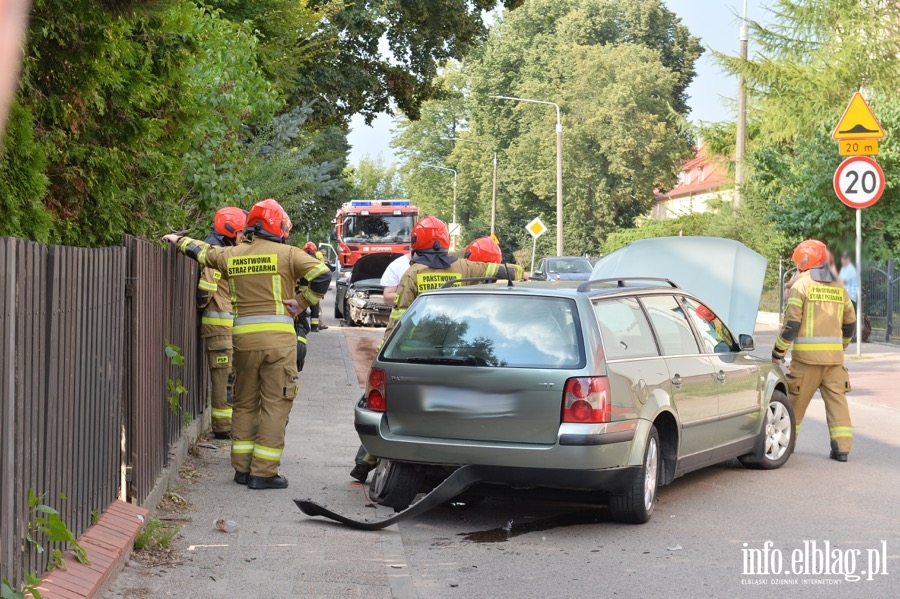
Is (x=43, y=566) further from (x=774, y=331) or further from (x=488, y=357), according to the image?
(x=774, y=331)

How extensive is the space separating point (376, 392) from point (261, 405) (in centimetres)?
103

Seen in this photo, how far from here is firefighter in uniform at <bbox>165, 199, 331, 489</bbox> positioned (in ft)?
25.6

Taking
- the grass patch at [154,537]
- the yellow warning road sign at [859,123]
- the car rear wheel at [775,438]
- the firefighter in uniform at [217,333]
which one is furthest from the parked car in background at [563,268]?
the grass patch at [154,537]

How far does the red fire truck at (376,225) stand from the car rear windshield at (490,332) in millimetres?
29138

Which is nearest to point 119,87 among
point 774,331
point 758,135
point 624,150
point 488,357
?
point 488,357

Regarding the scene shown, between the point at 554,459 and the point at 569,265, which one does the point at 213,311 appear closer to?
the point at 554,459

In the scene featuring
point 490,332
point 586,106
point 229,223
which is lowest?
point 490,332

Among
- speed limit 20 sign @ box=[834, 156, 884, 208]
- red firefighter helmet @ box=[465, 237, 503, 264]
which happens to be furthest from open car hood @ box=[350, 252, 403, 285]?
red firefighter helmet @ box=[465, 237, 503, 264]

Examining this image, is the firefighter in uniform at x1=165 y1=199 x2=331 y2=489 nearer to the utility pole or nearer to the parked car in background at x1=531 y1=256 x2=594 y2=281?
the utility pole

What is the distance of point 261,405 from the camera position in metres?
7.87

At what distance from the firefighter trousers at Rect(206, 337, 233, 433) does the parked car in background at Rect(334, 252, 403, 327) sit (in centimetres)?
1610

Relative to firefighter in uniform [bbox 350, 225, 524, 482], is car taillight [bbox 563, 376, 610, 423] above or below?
below

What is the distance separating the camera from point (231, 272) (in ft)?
25.7

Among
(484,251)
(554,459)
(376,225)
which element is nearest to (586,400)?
(554,459)
